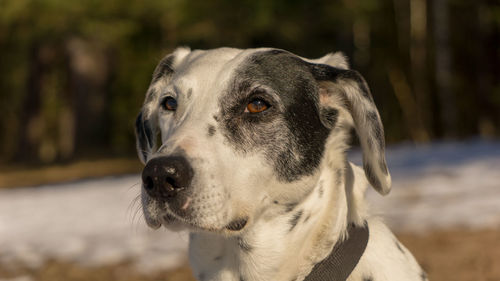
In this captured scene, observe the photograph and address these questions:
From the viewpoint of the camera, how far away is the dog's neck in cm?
362

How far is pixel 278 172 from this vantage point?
366cm

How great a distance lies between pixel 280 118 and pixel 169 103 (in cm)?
73

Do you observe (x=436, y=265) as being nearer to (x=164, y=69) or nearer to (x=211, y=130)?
(x=164, y=69)

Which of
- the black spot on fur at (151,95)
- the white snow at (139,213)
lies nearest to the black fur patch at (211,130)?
the black spot on fur at (151,95)

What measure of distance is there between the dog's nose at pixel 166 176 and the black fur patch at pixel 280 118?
18.5 inches

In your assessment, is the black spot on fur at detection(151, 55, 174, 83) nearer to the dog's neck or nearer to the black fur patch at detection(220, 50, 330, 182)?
the black fur patch at detection(220, 50, 330, 182)

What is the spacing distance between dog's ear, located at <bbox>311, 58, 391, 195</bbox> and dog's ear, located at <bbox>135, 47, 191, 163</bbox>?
1111 mm

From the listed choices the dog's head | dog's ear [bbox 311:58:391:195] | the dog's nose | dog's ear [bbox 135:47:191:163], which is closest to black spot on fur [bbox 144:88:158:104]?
dog's ear [bbox 135:47:191:163]

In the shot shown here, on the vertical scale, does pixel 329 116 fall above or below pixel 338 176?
above

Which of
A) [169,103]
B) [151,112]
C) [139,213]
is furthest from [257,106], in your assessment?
[139,213]

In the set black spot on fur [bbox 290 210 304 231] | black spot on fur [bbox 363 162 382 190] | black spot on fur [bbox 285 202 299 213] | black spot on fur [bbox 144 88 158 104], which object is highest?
black spot on fur [bbox 144 88 158 104]

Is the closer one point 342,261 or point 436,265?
point 342,261

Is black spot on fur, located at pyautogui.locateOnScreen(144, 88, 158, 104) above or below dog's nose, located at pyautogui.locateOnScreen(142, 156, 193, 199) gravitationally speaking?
below

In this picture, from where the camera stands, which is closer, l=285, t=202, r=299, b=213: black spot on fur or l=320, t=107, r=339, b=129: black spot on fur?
l=285, t=202, r=299, b=213: black spot on fur
